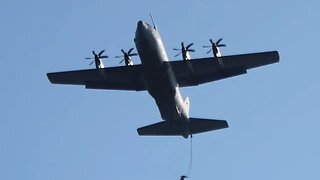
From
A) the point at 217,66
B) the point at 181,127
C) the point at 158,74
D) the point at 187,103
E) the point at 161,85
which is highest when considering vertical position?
the point at 217,66

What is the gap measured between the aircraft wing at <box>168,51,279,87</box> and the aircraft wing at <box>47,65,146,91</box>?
3.37 m

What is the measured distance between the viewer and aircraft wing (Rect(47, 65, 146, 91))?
61719mm

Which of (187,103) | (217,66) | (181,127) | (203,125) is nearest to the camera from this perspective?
(217,66)

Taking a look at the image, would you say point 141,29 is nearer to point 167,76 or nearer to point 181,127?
point 167,76

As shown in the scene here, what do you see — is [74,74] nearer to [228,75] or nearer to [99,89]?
[99,89]

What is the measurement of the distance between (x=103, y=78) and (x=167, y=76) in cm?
618

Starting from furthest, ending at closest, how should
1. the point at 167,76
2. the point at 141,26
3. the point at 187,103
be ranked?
the point at 187,103
the point at 167,76
the point at 141,26

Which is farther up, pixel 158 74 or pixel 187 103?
pixel 158 74

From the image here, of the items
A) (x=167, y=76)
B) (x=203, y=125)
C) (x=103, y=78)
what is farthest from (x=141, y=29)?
(x=203, y=125)

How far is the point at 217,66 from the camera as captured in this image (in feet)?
202

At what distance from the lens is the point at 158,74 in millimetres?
58562

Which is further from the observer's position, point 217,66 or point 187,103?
point 187,103

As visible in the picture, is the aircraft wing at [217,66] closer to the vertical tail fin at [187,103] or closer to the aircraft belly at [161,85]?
the vertical tail fin at [187,103]

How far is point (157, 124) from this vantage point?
6281cm
